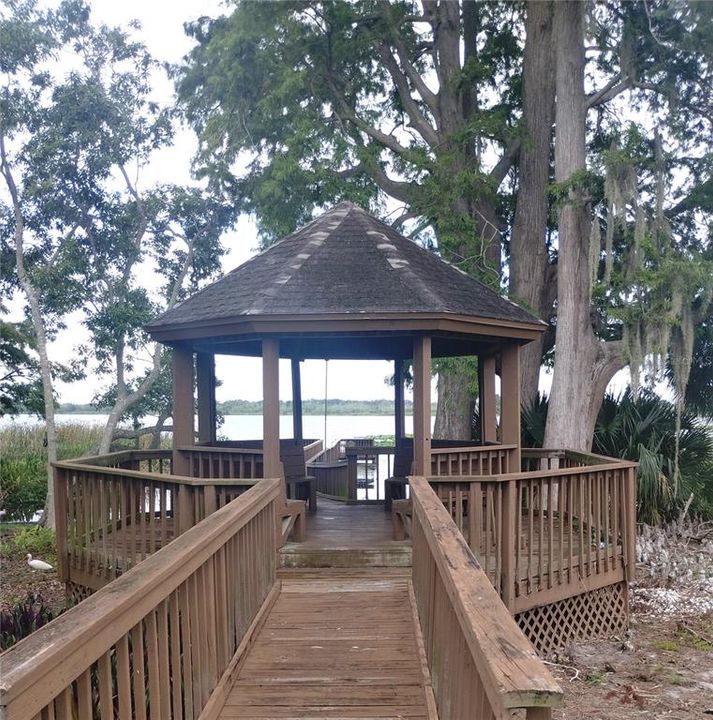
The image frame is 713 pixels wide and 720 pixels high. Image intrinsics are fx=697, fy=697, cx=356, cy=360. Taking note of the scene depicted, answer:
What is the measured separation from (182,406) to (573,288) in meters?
7.40

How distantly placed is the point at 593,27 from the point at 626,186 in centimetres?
390

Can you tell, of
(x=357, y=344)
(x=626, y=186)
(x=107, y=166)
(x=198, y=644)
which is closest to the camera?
(x=198, y=644)

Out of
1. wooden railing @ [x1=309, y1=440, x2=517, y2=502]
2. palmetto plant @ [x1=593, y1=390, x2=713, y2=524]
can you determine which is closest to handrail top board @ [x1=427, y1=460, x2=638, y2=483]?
wooden railing @ [x1=309, y1=440, x2=517, y2=502]

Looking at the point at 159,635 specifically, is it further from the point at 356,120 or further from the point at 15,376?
the point at 15,376

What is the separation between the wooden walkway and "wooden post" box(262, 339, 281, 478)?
1475 millimetres

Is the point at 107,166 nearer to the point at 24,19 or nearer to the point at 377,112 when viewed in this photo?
the point at 24,19

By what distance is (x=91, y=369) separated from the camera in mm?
17031

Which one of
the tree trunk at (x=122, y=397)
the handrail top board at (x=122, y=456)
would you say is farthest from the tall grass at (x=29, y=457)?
the handrail top board at (x=122, y=456)

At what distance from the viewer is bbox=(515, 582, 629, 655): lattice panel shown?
6.48 metres

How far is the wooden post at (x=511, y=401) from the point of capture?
8203mm

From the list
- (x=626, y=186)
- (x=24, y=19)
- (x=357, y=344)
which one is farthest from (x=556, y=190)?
(x=24, y=19)

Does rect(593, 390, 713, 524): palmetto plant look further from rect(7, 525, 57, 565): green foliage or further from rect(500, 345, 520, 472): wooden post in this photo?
rect(7, 525, 57, 565): green foliage

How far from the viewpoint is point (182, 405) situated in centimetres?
810

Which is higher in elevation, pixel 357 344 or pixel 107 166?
pixel 107 166
